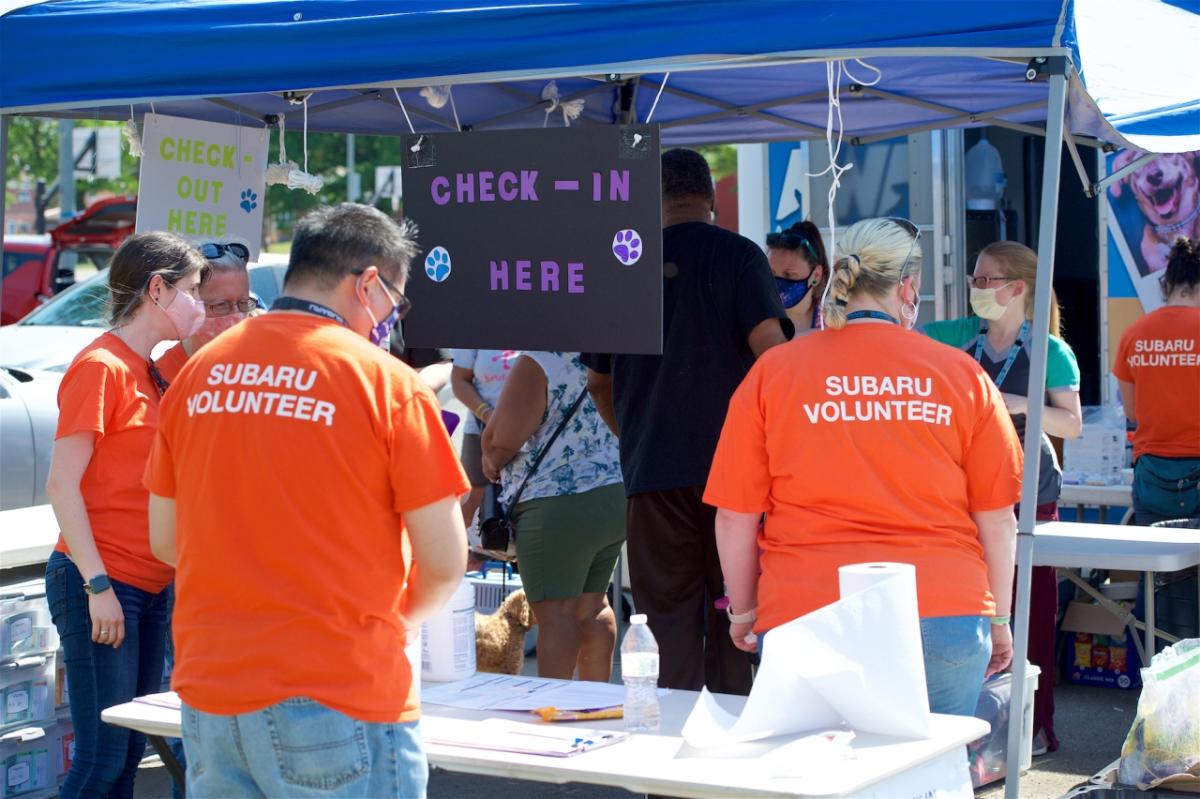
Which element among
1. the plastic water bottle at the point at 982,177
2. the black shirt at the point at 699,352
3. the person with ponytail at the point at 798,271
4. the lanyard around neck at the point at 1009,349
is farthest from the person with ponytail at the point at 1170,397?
the black shirt at the point at 699,352

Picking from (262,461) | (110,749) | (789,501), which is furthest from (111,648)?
(789,501)

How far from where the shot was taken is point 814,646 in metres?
2.65

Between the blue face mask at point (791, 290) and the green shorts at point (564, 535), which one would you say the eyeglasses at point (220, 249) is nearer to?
the green shorts at point (564, 535)

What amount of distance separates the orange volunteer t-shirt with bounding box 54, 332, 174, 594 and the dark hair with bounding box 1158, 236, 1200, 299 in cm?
434

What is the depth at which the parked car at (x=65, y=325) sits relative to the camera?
29.0ft

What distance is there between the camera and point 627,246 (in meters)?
Answer: 3.95

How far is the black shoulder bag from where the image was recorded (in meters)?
4.56

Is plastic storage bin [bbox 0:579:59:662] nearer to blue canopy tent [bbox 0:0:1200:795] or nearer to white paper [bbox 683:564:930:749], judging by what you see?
blue canopy tent [bbox 0:0:1200:795]

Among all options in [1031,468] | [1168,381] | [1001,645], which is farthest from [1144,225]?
[1001,645]

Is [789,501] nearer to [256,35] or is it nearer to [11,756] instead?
[256,35]

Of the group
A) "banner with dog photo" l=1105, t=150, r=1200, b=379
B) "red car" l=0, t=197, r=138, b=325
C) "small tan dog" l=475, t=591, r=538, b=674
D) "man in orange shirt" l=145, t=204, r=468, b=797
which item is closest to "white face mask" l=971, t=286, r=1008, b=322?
"small tan dog" l=475, t=591, r=538, b=674

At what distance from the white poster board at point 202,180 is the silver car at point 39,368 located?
1.30 meters

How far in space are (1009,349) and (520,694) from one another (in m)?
2.40

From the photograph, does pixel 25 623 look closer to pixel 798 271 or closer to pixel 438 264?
pixel 438 264
